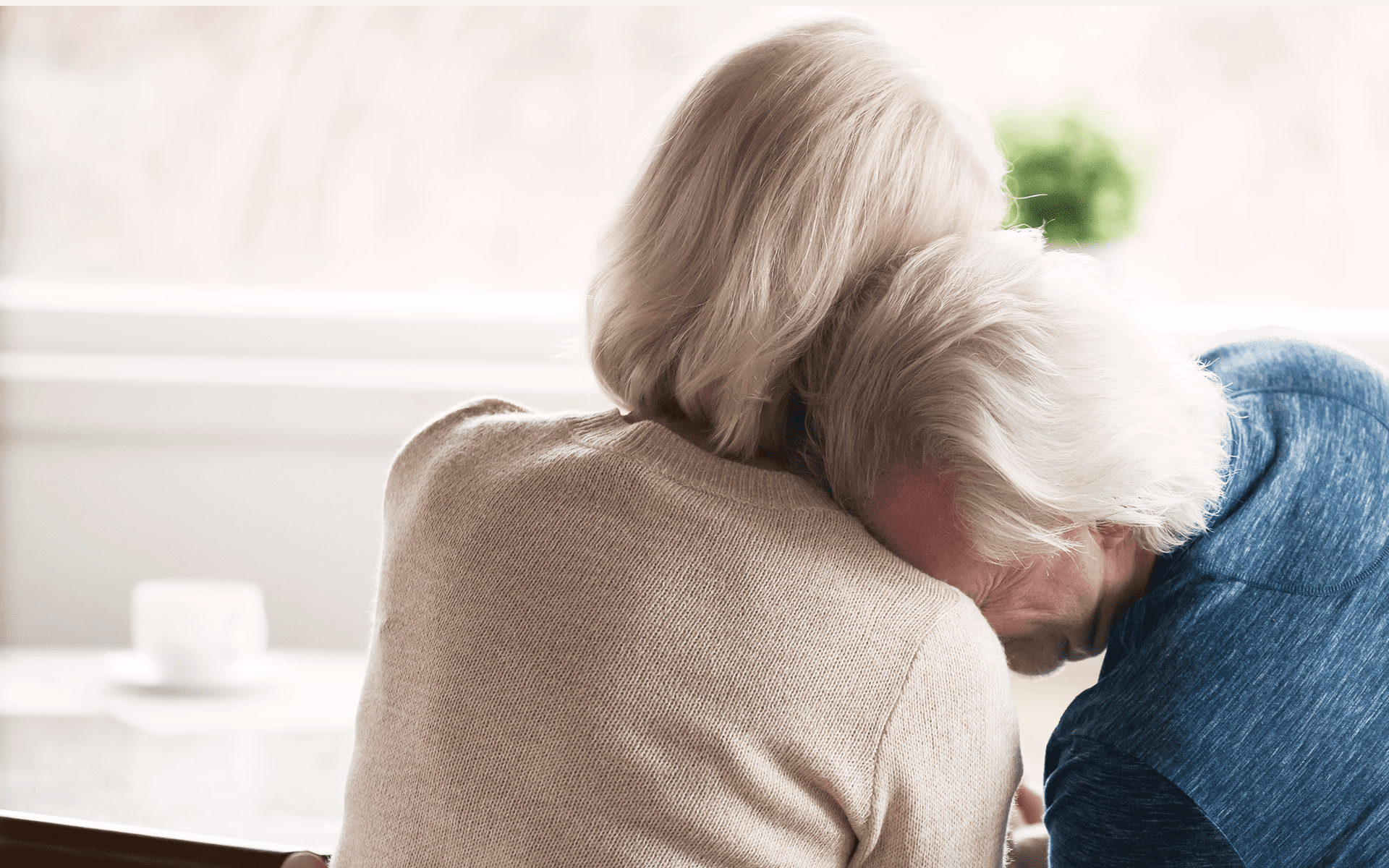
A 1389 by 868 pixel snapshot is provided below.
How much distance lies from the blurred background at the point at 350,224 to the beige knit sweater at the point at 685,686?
4.45 feet

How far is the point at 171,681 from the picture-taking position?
1.27m

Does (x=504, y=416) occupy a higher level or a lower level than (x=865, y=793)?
higher

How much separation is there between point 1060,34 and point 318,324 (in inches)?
55.8

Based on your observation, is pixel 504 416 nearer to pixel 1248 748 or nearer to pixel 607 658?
pixel 607 658

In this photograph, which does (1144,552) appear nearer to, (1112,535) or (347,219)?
(1112,535)

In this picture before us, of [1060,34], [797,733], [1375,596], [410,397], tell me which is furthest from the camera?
[1060,34]

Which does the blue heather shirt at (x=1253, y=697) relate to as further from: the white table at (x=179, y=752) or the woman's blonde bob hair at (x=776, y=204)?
the white table at (x=179, y=752)

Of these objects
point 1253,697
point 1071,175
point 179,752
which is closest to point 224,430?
point 179,752

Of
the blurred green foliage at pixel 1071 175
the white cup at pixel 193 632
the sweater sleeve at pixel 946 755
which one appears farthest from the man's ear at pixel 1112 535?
the white cup at pixel 193 632

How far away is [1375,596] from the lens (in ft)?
2.22

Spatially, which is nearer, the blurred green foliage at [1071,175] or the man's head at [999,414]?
the man's head at [999,414]

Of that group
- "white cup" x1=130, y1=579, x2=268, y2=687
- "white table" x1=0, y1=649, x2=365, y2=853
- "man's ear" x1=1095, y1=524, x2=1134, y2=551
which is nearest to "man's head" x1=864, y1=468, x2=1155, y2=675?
"man's ear" x1=1095, y1=524, x2=1134, y2=551

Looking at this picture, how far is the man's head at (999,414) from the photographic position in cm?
60

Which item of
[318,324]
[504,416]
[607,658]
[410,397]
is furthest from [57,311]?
[607,658]
